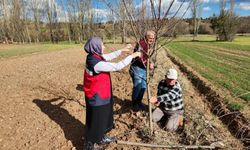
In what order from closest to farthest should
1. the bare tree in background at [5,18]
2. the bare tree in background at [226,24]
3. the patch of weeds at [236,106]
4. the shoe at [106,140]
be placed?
the shoe at [106,140]
the patch of weeds at [236,106]
the bare tree in background at [226,24]
the bare tree in background at [5,18]

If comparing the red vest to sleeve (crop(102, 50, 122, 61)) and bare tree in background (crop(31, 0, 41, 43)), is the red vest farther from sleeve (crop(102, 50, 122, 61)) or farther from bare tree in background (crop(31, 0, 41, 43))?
bare tree in background (crop(31, 0, 41, 43))

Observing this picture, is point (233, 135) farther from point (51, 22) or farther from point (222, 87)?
point (51, 22)

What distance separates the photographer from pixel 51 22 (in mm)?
57719

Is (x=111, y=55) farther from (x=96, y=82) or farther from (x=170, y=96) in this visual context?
(x=170, y=96)

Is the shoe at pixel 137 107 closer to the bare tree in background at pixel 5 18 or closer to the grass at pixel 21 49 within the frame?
the grass at pixel 21 49

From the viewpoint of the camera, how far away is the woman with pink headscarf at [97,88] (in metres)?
3.43

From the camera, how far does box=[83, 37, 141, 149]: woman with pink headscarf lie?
11.2 feet

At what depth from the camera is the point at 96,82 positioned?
3.55 m

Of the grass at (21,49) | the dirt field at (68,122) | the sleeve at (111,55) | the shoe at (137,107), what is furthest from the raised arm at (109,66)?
the grass at (21,49)

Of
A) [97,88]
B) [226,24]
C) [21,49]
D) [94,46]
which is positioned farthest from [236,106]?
[226,24]

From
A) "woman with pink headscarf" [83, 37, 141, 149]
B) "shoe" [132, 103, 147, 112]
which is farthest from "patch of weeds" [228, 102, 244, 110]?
"woman with pink headscarf" [83, 37, 141, 149]

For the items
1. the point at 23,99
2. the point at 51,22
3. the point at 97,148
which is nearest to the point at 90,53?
the point at 97,148

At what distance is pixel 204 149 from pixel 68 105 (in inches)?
133

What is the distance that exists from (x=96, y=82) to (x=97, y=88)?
0.31ft
